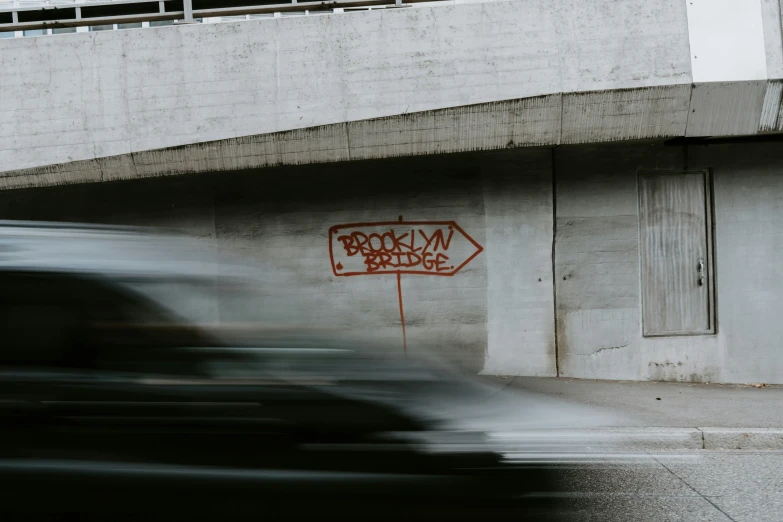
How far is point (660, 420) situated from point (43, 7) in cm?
818

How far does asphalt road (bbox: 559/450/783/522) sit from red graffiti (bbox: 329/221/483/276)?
12.3ft

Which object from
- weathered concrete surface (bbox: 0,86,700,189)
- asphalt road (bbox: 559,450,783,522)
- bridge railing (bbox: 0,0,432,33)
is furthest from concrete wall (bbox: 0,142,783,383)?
asphalt road (bbox: 559,450,783,522)

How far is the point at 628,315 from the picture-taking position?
29.5 ft

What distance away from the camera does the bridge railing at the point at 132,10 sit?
27.2ft

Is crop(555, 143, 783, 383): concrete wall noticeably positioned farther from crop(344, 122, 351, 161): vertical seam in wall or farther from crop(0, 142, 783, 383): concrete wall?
crop(344, 122, 351, 161): vertical seam in wall

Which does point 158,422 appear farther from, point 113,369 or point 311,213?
point 311,213

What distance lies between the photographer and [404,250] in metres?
9.00

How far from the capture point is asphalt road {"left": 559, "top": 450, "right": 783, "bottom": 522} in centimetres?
443

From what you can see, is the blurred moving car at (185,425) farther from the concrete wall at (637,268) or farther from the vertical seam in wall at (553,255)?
the concrete wall at (637,268)

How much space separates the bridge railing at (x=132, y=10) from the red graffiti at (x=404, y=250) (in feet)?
8.87

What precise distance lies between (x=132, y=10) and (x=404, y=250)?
433 centimetres

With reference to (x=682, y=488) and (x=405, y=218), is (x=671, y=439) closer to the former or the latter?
(x=682, y=488)

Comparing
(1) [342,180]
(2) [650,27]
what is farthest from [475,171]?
(2) [650,27]

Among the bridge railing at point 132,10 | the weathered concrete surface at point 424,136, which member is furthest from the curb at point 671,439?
the bridge railing at point 132,10
